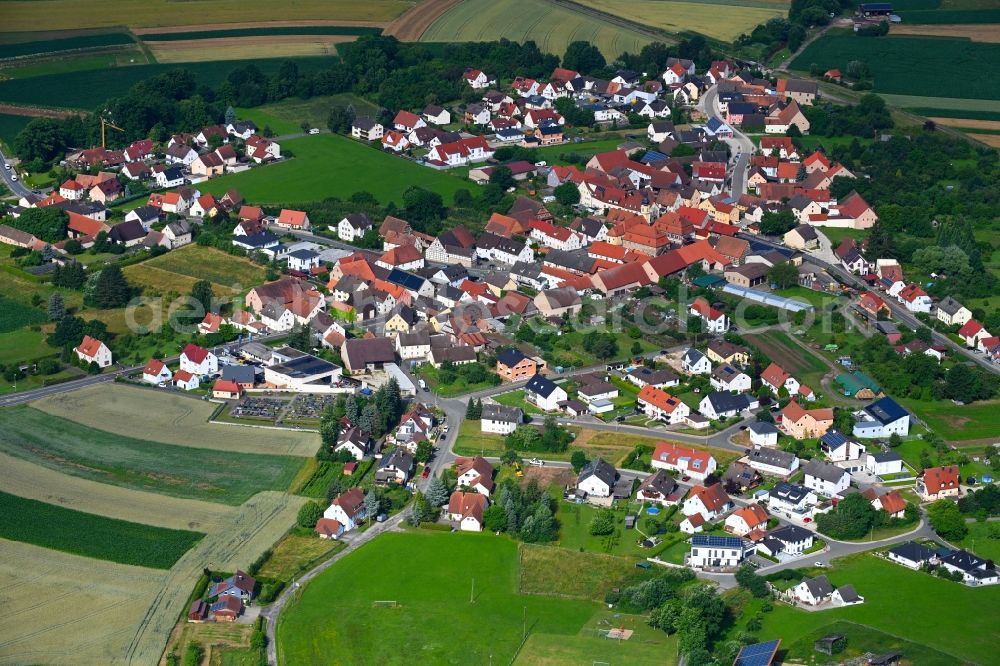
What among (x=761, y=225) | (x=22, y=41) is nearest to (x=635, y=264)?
(x=761, y=225)

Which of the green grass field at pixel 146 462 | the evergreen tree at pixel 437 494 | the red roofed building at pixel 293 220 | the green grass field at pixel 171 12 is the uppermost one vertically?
the green grass field at pixel 171 12

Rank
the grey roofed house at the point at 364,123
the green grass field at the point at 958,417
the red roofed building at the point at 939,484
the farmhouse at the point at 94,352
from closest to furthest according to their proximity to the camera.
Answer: the red roofed building at the point at 939,484
the green grass field at the point at 958,417
the farmhouse at the point at 94,352
the grey roofed house at the point at 364,123

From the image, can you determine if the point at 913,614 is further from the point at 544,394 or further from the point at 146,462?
the point at 146,462

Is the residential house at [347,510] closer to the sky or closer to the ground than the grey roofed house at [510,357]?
closer to the ground

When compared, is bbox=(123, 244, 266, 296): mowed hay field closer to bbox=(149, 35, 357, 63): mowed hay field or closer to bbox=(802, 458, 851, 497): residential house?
bbox=(802, 458, 851, 497): residential house

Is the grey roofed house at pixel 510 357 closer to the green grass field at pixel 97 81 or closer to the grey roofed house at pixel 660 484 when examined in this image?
the grey roofed house at pixel 660 484

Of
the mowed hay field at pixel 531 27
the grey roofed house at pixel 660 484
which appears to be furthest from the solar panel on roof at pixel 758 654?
the mowed hay field at pixel 531 27

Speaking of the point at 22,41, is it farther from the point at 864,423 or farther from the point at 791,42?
the point at 864,423
